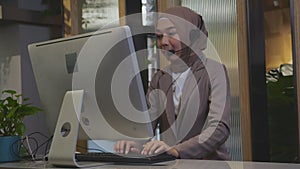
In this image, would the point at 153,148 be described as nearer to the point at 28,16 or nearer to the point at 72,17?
the point at 72,17

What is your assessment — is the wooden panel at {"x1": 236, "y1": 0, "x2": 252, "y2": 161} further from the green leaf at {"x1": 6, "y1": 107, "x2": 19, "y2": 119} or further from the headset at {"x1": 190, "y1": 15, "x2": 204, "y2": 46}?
the green leaf at {"x1": 6, "y1": 107, "x2": 19, "y2": 119}

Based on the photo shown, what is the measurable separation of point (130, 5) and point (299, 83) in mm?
1540

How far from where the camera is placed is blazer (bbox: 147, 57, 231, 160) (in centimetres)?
195

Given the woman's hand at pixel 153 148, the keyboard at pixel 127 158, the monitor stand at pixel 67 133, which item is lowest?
the keyboard at pixel 127 158

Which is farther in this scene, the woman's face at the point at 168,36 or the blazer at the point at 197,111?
the woman's face at the point at 168,36

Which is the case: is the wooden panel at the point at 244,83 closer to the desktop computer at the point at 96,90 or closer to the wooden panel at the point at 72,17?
the desktop computer at the point at 96,90

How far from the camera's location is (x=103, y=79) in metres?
1.63

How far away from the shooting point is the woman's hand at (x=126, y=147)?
5.90ft

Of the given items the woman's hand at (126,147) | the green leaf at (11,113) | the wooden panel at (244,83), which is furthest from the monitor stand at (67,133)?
the wooden panel at (244,83)

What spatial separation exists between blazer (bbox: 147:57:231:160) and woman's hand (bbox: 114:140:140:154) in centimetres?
17

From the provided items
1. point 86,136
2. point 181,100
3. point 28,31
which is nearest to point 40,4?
point 28,31

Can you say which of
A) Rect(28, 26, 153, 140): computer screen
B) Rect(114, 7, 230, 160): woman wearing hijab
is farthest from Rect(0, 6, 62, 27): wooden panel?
Rect(28, 26, 153, 140): computer screen

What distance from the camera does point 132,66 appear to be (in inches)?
60.5

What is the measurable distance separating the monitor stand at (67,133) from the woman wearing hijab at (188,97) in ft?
0.87
